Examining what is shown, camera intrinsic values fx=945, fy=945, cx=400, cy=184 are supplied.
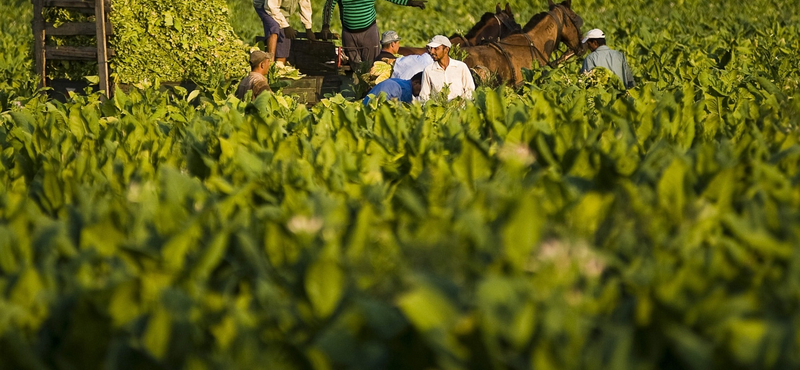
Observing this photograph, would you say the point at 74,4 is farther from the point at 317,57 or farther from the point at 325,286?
the point at 325,286

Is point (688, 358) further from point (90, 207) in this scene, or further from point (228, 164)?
point (228, 164)

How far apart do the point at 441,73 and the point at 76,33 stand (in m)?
4.08

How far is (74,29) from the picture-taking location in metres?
10.3

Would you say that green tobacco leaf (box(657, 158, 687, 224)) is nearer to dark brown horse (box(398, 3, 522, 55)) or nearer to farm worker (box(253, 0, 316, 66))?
farm worker (box(253, 0, 316, 66))

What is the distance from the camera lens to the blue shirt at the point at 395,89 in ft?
30.8

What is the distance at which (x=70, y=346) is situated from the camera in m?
2.18

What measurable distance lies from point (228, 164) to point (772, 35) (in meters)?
12.8

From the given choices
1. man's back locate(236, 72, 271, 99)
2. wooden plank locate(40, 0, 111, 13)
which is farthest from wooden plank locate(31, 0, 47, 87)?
man's back locate(236, 72, 271, 99)

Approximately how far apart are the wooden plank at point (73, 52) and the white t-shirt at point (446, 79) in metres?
3.47

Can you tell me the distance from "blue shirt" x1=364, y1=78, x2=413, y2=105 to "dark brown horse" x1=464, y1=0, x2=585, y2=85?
993mm

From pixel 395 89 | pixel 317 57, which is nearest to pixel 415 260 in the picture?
pixel 395 89

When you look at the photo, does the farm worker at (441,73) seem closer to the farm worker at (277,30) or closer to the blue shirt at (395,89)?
the blue shirt at (395,89)

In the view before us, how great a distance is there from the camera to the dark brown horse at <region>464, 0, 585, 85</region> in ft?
39.0

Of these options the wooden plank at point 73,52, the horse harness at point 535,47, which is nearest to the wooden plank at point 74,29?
the wooden plank at point 73,52
